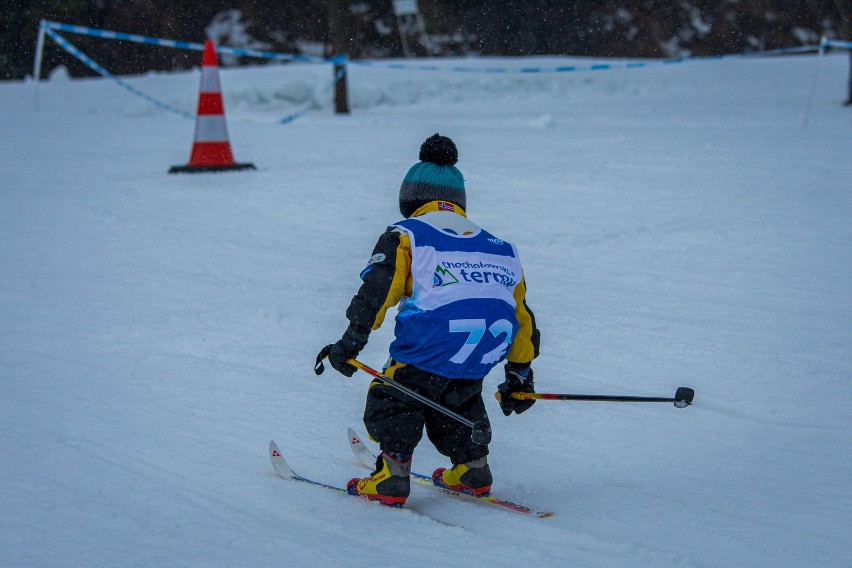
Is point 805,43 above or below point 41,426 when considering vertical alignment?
above

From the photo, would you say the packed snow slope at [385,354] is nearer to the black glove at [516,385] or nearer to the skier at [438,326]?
the skier at [438,326]

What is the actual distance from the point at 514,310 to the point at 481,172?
19.1ft

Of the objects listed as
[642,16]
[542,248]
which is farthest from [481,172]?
[642,16]

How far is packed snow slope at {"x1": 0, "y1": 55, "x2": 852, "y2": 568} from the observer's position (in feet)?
9.61

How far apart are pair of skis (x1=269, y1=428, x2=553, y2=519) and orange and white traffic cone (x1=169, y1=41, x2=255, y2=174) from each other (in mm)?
5640

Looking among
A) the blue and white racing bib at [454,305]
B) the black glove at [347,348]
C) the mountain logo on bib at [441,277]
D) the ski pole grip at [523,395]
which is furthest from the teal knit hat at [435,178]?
the ski pole grip at [523,395]

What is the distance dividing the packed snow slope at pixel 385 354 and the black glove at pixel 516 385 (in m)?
0.33

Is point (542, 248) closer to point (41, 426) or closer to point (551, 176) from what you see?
point (551, 176)

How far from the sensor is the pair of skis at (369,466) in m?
3.12

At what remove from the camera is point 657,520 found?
3021 millimetres

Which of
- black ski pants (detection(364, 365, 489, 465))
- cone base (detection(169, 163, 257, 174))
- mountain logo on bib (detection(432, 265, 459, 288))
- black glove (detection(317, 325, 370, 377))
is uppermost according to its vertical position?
mountain logo on bib (detection(432, 265, 459, 288))

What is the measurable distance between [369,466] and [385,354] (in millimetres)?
1156

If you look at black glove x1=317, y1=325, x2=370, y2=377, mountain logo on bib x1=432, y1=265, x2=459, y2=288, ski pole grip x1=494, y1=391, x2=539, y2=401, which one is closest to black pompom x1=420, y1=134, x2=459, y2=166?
mountain logo on bib x1=432, y1=265, x2=459, y2=288

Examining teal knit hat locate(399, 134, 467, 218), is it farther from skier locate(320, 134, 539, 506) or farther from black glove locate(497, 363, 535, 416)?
black glove locate(497, 363, 535, 416)
